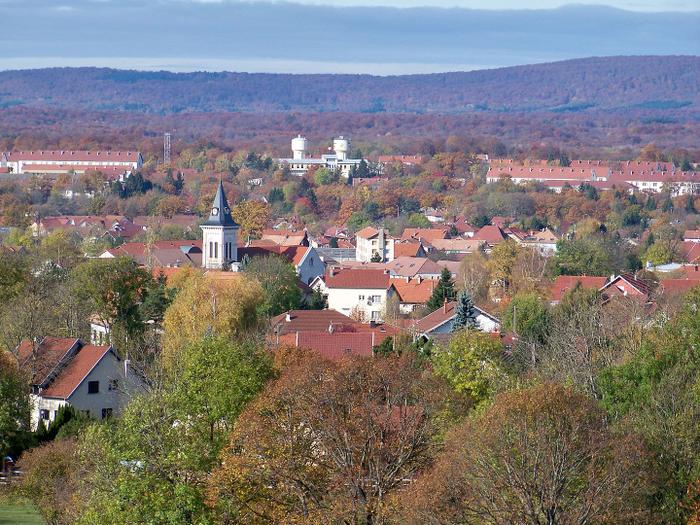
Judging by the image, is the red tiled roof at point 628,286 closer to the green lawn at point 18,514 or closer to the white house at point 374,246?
the white house at point 374,246

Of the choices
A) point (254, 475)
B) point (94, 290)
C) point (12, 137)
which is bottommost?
point (12, 137)

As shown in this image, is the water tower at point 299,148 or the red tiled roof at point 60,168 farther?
the water tower at point 299,148

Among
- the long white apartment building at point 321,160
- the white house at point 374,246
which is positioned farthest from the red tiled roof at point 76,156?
the white house at point 374,246

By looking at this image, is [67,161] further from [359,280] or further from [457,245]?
[359,280]

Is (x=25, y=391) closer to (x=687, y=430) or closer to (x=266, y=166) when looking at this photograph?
(x=687, y=430)

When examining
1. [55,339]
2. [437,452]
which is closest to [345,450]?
[437,452]

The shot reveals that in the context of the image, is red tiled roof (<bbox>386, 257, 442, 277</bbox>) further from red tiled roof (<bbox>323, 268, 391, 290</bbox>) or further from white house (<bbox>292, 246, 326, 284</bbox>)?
red tiled roof (<bbox>323, 268, 391, 290</bbox>)
